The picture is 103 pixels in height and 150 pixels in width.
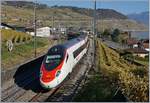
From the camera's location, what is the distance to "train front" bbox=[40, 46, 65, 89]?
2942 cm

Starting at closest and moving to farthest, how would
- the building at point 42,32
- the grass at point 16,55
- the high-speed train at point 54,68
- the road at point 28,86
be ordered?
1. the road at point 28,86
2. the high-speed train at point 54,68
3. the grass at point 16,55
4. the building at point 42,32

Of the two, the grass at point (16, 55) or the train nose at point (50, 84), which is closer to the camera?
the train nose at point (50, 84)

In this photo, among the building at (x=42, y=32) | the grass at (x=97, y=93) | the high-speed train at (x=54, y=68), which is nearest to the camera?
the grass at (x=97, y=93)

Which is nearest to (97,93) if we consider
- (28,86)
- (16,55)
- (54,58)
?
(54,58)

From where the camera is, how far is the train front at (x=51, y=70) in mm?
29422

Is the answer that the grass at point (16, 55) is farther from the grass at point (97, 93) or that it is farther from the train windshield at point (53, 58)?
the grass at point (97, 93)

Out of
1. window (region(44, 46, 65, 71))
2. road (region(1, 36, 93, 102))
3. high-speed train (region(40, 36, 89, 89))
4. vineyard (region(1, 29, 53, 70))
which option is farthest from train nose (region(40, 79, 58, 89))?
vineyard (region(1, 29, 53, 70))

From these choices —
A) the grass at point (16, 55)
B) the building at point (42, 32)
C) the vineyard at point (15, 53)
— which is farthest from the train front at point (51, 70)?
the building at point (42, 32)

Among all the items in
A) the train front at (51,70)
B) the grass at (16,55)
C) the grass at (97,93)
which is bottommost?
the grass at (16,55)

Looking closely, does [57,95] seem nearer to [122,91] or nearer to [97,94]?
[97,94]

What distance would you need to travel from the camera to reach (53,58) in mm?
30953

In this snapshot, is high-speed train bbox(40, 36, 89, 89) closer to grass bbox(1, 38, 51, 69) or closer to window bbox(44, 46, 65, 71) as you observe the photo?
window bbox(44, 46, 65, 71)

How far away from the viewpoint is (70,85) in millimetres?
32938

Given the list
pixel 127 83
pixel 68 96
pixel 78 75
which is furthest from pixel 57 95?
pixel 78 75
